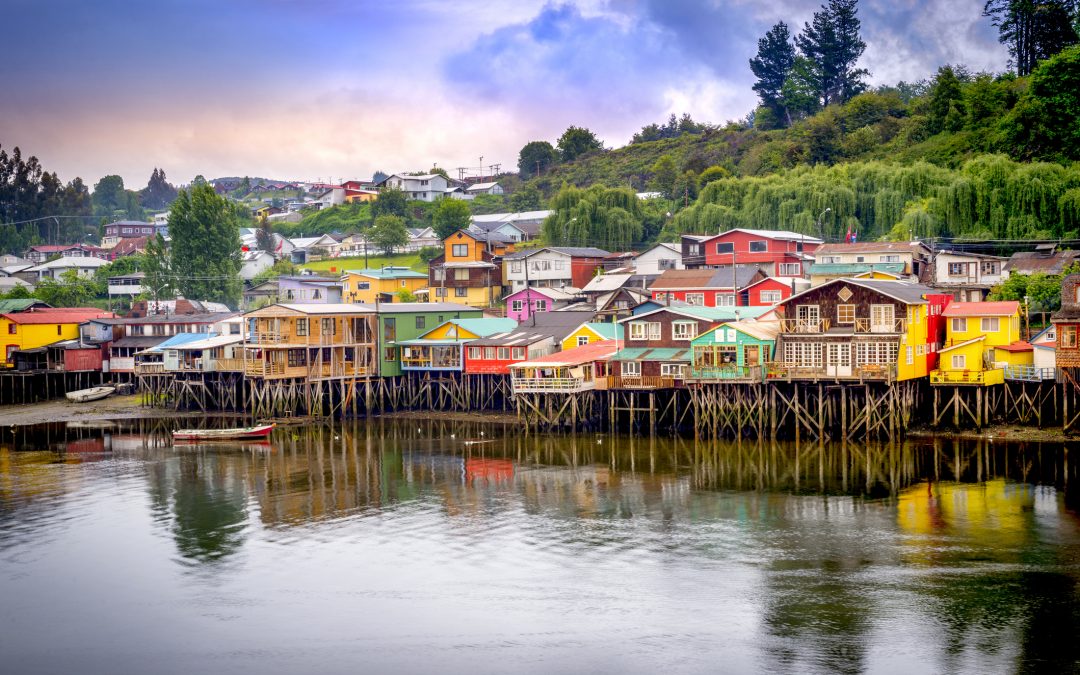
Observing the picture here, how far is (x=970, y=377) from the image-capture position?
46969mm

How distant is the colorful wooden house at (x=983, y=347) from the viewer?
4716 cm

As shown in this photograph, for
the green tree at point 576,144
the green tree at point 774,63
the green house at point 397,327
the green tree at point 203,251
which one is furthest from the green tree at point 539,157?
the green house at point 397,327

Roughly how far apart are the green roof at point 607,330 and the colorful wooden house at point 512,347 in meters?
2.03

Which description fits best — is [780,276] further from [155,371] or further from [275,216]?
[275,216]

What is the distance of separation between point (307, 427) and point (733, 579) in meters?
33.7

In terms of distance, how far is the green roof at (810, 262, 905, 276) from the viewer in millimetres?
58969

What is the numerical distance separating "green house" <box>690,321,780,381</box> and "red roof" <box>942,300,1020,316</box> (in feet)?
26.3

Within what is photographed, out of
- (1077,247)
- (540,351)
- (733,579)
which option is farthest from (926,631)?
(1077,247)

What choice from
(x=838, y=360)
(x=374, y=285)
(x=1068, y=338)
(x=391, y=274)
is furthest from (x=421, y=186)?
(x=1068, y=338)

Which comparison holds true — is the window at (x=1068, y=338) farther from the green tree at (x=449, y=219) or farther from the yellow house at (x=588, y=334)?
the green tree at (x=449, y=219)

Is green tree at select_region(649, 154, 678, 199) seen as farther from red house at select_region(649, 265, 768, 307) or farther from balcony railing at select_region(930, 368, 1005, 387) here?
balcony railing at select_region(930, 368, 1005, 387)

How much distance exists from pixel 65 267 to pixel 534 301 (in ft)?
206

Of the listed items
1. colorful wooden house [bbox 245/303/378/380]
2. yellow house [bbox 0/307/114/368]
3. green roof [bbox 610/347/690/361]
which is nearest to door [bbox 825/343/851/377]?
green roof [bbox 610/347/690/361]

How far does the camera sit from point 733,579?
29.3m
